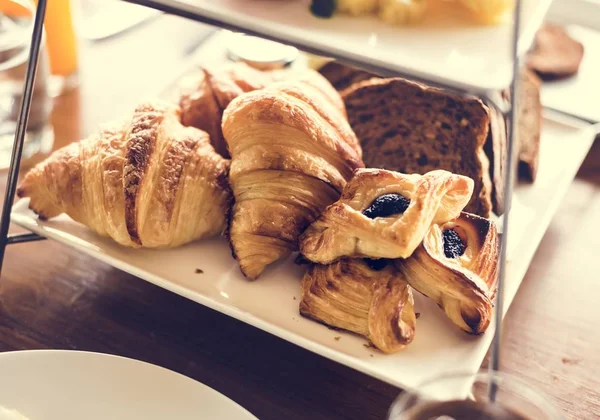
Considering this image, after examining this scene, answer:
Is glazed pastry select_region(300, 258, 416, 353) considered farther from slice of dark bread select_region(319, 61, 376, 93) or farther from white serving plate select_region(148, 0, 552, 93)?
slice of dark bread select_region(319, 61, 376, 93)

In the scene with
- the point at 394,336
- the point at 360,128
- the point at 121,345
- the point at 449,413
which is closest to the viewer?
the point at 449,413

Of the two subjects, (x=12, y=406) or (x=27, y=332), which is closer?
(x=12, y=406)

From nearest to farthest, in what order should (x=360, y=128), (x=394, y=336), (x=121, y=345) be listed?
1. (x=394, y=336)
2. (x=121, y=345)
3. (x=360, y=128)

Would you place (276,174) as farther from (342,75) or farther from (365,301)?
(342,75)

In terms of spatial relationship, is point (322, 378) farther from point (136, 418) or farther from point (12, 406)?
point (12, 406)

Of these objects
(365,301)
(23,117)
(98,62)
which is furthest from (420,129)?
(98,62)

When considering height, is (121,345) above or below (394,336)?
below

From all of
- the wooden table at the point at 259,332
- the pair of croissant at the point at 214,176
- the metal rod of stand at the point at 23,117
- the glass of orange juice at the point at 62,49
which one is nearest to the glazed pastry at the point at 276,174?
the pair of croissant at the point at 214,176

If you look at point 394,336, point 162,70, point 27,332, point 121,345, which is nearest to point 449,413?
point 394,336
